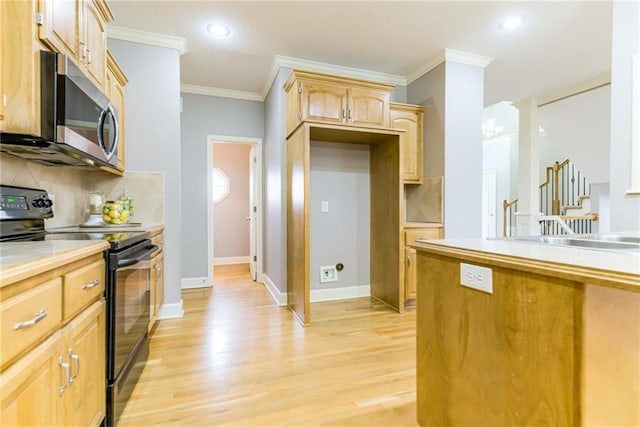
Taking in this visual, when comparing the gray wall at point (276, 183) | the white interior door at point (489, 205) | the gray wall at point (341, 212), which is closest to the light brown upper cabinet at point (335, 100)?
the gray wall at point (276, 183)

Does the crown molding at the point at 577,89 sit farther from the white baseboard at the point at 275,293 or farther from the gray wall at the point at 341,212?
the white baseboard at the point at 275,293

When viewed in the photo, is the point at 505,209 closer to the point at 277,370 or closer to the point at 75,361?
the point at 277,370

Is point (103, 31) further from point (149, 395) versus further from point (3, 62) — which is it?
point (149, 395)

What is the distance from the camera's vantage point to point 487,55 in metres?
3.35

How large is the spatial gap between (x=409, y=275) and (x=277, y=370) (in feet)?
5.58

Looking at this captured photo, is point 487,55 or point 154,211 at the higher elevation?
point 487,55

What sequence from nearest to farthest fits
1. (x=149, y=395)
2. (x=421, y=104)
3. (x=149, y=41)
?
(x=149, y=395)
(x=149, y=41)
(x=421, y=104)

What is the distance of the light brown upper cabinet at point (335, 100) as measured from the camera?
2.89 meters

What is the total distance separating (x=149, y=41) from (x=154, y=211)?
1.61 meters

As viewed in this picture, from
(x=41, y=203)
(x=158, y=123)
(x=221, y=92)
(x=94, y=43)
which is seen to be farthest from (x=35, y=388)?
(x=221, y=92)

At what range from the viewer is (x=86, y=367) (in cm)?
117

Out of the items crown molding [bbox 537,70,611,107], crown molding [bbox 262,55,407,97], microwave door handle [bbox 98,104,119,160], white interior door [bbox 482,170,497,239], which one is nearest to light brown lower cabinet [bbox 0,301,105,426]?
microwave door handle [bbox 98,104,119,160]

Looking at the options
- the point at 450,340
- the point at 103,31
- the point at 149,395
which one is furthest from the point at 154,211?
the point at 450,340

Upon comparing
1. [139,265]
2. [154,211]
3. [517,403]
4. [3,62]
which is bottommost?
[517,403]
